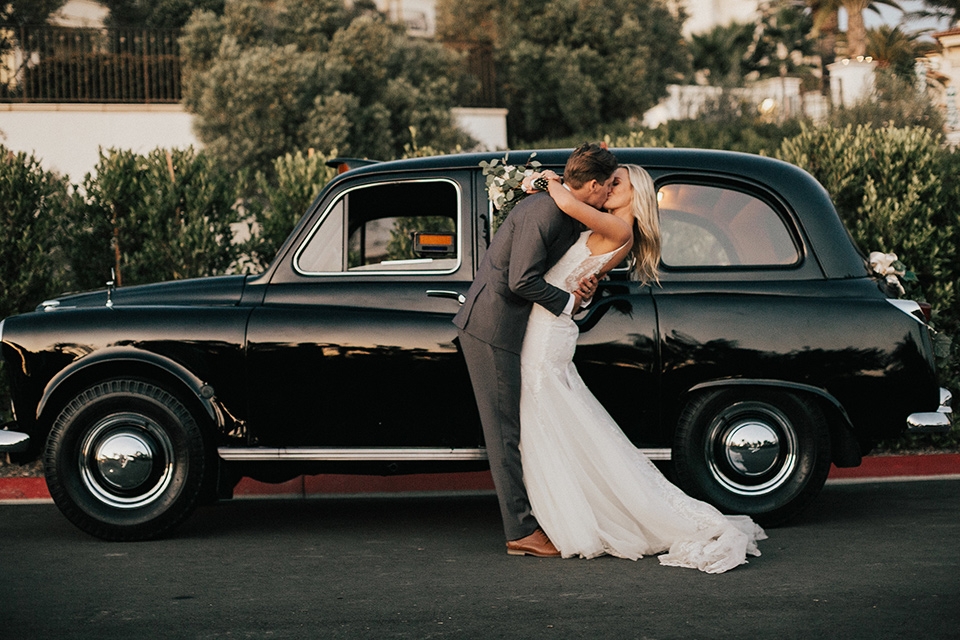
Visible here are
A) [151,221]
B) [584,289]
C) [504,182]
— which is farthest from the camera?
[151,221]

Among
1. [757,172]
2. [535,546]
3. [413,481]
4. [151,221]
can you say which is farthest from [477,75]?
[535,546]

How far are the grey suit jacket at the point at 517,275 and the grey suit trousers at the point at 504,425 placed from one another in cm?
7

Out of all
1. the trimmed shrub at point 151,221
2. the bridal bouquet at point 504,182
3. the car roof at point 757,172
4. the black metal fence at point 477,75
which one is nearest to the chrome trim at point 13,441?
the car roof at point 757,172

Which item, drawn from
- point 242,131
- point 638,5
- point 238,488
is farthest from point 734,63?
point 238,488

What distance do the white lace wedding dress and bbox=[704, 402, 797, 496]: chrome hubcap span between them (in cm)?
30

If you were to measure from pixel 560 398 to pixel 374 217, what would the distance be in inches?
66.9

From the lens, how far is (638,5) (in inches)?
1309

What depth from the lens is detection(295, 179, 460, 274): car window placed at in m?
5.64

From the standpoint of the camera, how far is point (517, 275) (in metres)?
4.88

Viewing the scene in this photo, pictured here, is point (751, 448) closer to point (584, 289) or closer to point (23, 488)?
point (584, 289)

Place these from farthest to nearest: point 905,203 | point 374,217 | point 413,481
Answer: point 905,203 → point 413,481 → point 374,217

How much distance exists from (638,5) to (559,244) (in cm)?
3013

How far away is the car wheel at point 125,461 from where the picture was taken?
534 cm

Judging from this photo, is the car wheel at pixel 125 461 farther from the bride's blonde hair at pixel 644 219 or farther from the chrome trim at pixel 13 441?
the bride's blonde hair at pixel 644 219
